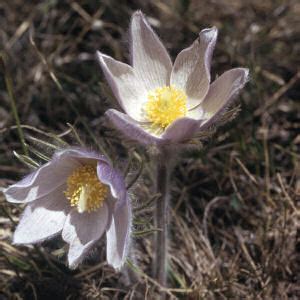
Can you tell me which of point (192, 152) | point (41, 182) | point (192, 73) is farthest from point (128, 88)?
point (192, 152)

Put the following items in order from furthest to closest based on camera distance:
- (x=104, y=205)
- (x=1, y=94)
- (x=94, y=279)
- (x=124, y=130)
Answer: (x=1, y=94)
(x=94, y=279)
(x=104, y=205)
(x=124, y=130)

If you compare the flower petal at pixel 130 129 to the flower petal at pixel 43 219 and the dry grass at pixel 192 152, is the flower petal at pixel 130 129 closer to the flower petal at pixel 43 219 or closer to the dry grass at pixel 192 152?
the dry grass at pixel 192 152

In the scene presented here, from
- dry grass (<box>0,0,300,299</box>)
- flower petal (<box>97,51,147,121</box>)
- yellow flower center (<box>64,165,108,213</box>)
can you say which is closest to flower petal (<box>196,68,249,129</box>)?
flower petal (<box>97,51,147,121</box>)

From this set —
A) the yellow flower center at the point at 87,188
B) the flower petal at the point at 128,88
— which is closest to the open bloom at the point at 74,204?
the yellow flower center at the point at 87,188

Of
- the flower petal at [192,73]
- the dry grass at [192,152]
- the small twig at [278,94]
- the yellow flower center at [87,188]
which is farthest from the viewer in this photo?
the small twig at [278,94]

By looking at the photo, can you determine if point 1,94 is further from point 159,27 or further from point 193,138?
point 193,138

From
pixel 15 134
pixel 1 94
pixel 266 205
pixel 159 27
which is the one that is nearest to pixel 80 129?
pixel 15 134

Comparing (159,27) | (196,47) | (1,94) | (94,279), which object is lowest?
(94,279)

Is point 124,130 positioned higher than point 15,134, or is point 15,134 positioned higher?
point 124,130
